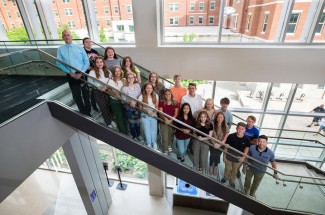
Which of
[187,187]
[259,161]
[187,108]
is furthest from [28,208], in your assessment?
[259,161]

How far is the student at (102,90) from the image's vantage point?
406 centimetres

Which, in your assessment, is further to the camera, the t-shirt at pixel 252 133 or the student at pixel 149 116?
the t-shirt at pixel 252 133

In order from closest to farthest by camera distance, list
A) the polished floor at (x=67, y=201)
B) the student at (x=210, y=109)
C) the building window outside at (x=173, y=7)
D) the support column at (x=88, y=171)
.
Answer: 1. the student at (x=210, y=109)
2. the support column at (x=88, y=171)
3. the building window outside at (x=173, y=7)
4. the polished floor at (x=67, y=201)

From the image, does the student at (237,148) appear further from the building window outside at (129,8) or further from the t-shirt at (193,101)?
the building window outside at (129,8)

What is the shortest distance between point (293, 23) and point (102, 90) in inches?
230

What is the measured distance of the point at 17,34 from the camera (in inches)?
297

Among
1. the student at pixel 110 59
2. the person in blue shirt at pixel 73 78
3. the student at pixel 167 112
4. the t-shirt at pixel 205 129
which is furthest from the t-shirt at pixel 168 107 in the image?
the student at pixel 110 59

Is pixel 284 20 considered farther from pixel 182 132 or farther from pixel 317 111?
pixel 182 132

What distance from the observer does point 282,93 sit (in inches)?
259

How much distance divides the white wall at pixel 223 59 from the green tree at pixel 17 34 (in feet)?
13.3

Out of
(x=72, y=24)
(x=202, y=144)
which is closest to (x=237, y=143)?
(x=202, y=144)

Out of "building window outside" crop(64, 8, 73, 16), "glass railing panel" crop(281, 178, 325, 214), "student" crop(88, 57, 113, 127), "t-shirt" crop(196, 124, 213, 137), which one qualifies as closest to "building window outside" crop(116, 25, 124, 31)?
"building window outside" crop(64, 8, 73, 16)

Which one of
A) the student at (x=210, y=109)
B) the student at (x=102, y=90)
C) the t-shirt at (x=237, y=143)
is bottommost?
the t-shirt at (x=237, y=143)

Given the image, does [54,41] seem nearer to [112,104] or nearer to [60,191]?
[112,104]
